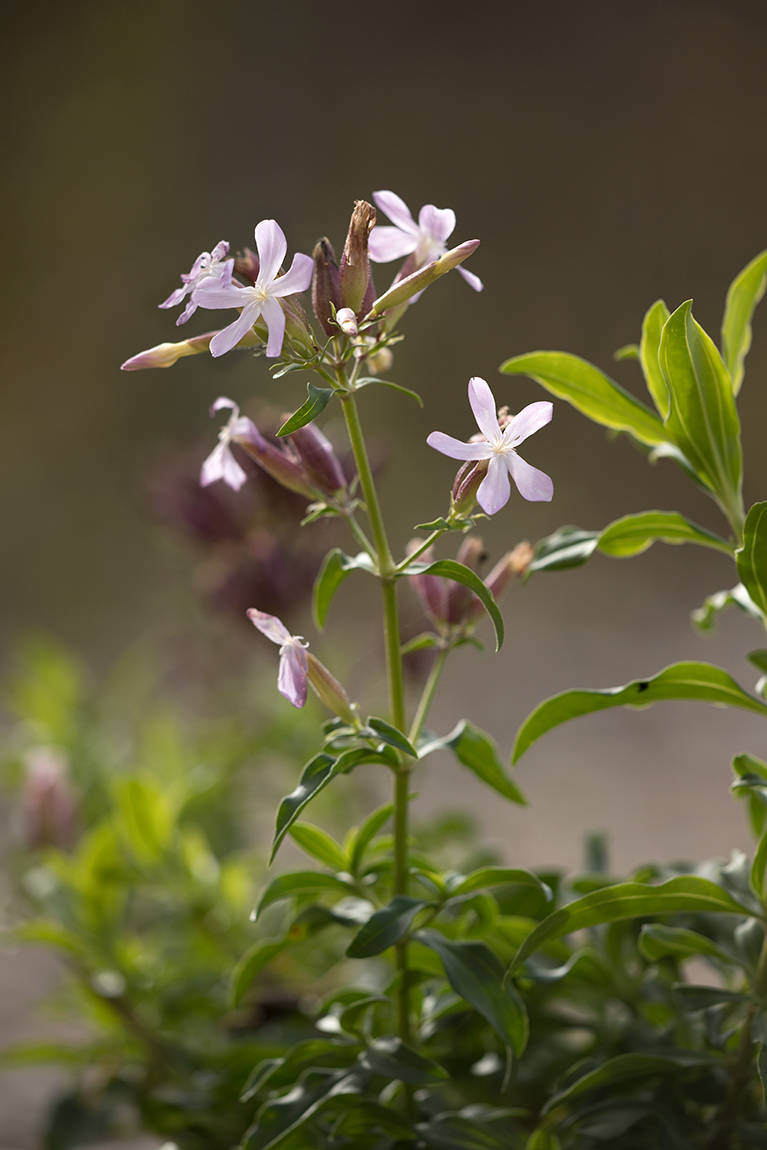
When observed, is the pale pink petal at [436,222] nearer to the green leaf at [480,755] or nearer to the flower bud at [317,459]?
the flower bud at [317,459]

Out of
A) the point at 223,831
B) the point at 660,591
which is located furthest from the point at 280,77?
the point at 223,831

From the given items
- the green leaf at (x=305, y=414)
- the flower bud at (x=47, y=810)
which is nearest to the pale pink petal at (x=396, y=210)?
the green leaf at (x=305, y=414)

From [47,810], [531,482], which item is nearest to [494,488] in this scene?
[531,482]

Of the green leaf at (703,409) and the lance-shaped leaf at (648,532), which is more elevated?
the green leaf at (703,409)

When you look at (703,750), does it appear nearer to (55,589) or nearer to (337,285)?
(337,285)

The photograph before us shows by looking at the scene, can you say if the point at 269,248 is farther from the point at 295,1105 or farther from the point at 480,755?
the point at 295,1105
